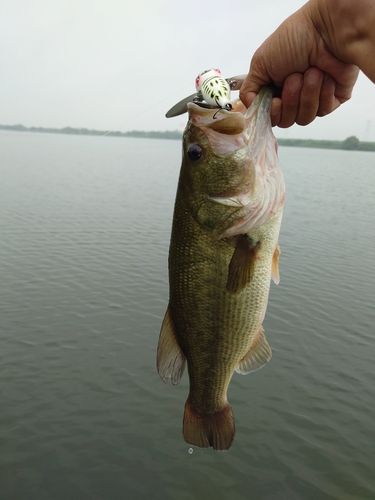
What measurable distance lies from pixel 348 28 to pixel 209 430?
2.46m

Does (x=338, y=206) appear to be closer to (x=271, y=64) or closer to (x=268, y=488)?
(x=268, y=488)

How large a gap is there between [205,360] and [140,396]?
173 inches

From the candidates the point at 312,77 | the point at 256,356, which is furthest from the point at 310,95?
the point at 256,356

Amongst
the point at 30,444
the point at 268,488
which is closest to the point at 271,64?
the point at 268,488

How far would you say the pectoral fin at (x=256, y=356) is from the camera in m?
2.82

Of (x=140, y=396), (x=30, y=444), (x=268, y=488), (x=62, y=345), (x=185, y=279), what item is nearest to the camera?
(x=185, y=279)

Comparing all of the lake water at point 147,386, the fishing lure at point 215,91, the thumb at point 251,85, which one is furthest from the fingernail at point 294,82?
the lake water at point 147,386

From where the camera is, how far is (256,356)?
112 inches

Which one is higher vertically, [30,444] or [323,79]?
[323,79]

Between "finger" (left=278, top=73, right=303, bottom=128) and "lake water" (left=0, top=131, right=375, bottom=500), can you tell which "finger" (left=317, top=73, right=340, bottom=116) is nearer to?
"finger" (left=278, top=73, right=303, bottom=128)

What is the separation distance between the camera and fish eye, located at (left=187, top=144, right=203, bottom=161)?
93.7 inches

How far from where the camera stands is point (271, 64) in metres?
2.37

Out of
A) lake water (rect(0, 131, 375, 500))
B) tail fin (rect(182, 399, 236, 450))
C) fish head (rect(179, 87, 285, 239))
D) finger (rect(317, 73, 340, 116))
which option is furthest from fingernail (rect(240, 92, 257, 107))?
lake water (rect(0, 131, 375, 500))

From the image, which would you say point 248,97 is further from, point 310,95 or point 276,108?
point 310,95
